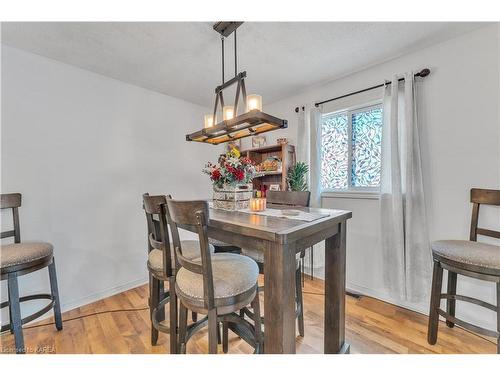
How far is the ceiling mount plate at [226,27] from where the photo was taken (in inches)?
63.0

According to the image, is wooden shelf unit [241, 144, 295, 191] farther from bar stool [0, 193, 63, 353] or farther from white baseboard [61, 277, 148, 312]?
bar stool [0, 193, 63, 353]

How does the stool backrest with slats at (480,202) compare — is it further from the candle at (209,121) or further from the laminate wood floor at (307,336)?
the candle at (209,121)

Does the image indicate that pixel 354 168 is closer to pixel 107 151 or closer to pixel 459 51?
pixel 459 51

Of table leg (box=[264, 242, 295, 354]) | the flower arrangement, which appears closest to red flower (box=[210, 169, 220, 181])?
the flower arrangement

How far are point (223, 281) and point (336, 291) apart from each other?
A: 802 millimetres

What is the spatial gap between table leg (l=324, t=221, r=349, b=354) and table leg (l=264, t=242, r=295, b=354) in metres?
0.54

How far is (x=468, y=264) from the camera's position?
1.37 metres

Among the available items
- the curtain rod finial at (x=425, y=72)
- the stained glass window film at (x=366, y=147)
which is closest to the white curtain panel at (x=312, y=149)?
the stained glass window film at (x=366, y=147)

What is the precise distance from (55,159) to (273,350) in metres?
2.43

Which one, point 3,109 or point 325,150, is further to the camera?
point 325,150

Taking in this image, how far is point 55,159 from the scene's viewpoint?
6.86 feet

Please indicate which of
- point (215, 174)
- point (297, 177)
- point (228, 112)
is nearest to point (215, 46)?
point (228, 112)
